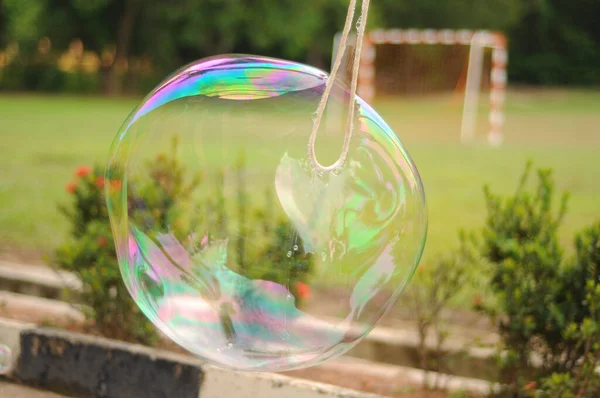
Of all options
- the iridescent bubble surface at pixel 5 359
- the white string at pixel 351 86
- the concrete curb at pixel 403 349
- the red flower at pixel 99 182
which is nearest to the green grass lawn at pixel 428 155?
the concrete curb at pixel 403 349

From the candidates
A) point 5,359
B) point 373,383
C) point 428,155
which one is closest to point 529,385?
point 373,383

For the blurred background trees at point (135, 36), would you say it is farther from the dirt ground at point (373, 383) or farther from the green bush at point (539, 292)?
the green bush at point (539, 292)

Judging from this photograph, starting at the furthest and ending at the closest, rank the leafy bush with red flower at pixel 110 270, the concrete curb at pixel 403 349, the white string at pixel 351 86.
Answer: the concrete curb at pixel 403 349 → the leafy bush with red flower at pixel 110 270 → the white string at pixel 351 86

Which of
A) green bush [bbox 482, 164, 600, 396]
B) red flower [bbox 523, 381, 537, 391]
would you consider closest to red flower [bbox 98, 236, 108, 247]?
green bush [bbox 482, 164, 600, 396]

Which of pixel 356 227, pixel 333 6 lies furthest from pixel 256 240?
pixel 333 6

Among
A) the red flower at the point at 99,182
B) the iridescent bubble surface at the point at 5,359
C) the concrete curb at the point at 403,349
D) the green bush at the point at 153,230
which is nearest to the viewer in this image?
the green bush at the point at 153,230

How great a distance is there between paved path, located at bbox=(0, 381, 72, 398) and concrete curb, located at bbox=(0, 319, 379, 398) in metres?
0.03

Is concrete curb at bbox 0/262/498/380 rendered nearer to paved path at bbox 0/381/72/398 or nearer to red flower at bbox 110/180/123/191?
paved path at bbox 0/381/72/398

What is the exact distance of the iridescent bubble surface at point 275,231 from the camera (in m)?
2.56

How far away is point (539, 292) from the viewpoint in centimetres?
298

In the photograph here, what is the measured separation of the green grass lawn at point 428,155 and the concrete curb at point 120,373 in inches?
96.8

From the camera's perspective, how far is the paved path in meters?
3.15

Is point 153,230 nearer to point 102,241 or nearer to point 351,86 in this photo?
point 102,241

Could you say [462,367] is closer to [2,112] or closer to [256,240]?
[256,240]
